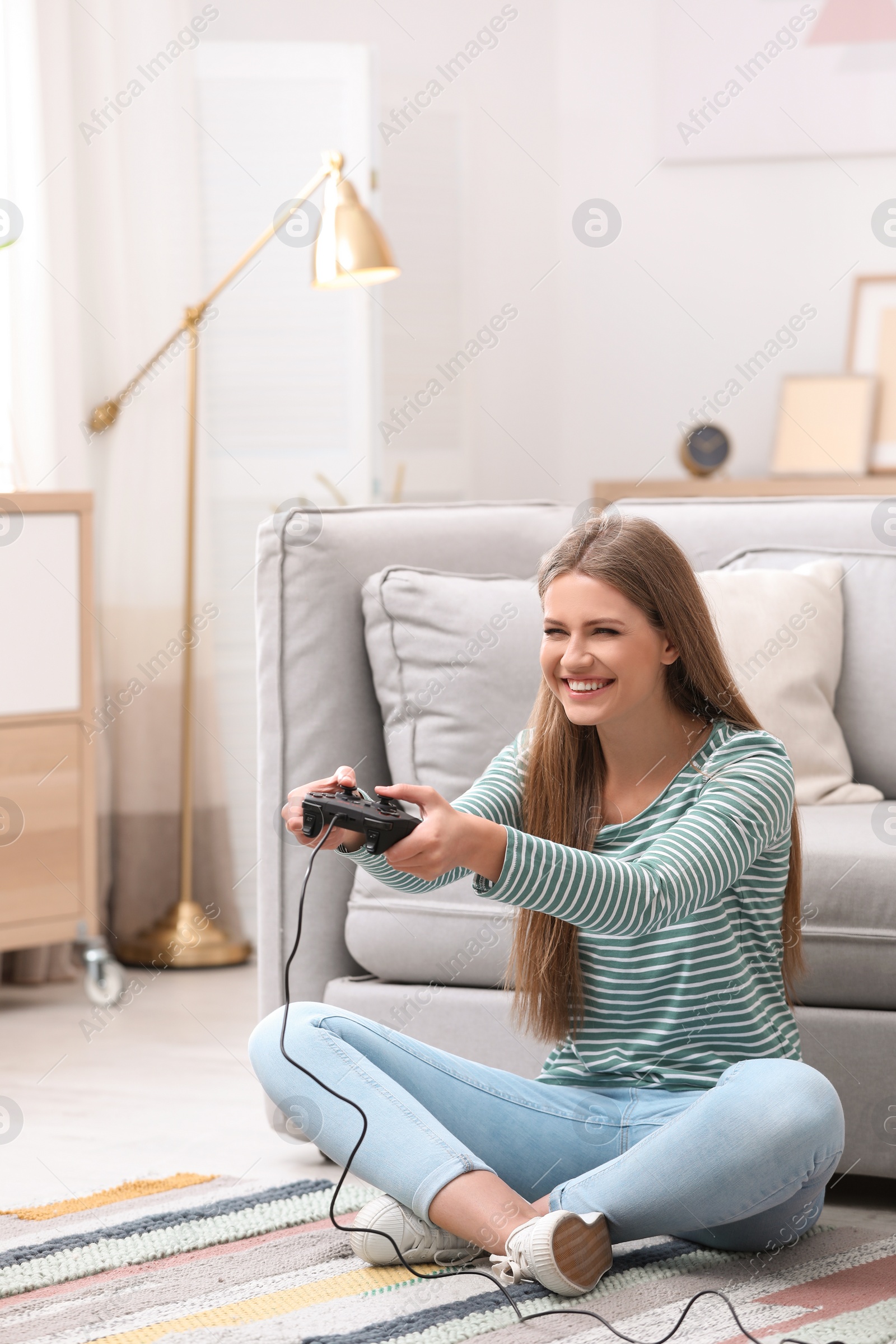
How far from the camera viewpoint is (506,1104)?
1.51m

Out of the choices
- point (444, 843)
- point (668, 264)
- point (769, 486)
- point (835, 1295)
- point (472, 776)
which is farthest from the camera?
point (668, 264)

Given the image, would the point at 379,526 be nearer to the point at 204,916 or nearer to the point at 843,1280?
the point at 843,1280

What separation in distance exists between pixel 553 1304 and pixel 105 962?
1575 millimetres

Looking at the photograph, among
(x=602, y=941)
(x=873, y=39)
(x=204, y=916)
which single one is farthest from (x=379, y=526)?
(x=873, y=39)

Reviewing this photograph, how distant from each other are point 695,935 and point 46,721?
161 centimetres

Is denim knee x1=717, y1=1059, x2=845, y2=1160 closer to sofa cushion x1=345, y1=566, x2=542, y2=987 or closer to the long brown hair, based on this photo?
the long brown hair

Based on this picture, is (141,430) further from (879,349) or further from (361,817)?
(361,817)

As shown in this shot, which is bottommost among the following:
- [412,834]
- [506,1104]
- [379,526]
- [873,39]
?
[506,1104]

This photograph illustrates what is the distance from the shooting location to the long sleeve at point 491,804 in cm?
145

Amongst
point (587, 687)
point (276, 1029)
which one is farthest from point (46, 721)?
point (587, 687)

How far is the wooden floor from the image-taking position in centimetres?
186

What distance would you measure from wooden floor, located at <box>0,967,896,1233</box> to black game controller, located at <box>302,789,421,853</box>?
2.21 ft

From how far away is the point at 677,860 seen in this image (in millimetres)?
1308

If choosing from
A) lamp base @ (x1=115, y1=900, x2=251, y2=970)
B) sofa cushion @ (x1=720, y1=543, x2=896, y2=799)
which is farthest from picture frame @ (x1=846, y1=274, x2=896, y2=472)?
lamp base @ (x1=115, y1=900, x2=251, y2=970)
